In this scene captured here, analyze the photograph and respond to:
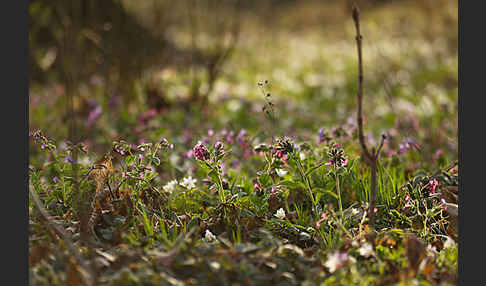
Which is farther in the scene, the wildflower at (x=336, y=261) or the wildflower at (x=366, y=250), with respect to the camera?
the wildflower at (x=366, y=250)

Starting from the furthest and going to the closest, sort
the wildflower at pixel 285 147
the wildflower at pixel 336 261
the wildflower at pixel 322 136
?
the wildflower at pixel 322 136
the wildflower at pixel 285 147
the wildflower at pixel 336 261

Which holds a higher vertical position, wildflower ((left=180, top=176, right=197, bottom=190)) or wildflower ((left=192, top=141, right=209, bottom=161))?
wildflower ((left=192, top=141, right=209, bottom=161))

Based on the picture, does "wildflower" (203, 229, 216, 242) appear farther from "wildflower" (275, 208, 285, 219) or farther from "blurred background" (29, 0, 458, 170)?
"blurred background" (29, 0, 458, 170)

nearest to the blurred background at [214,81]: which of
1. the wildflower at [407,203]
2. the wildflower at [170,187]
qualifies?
the wildflower at [170,187]

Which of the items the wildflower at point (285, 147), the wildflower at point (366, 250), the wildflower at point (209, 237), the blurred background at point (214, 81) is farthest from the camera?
the blurred background at point (214, 81)

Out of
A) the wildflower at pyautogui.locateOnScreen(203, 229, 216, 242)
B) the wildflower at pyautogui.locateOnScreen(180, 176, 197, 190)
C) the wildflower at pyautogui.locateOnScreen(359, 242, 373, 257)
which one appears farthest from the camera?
the wildflower at pyautogui.locateOnScreen(180, 176, 197, 190)

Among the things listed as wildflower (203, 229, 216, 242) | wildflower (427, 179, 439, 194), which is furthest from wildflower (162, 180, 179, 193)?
wildflower (427, 179, 439, 194)

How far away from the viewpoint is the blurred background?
149 inches

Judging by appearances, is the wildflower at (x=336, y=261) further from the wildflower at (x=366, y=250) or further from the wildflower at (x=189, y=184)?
the wildflower at (x=189, y=184)

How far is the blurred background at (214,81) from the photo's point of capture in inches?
149

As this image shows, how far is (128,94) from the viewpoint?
4945 millimetres

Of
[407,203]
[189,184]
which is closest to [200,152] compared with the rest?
[189,184]

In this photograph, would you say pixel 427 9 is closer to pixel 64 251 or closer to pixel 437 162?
pixel 437 162

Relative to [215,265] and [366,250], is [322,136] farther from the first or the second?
[215,265]
